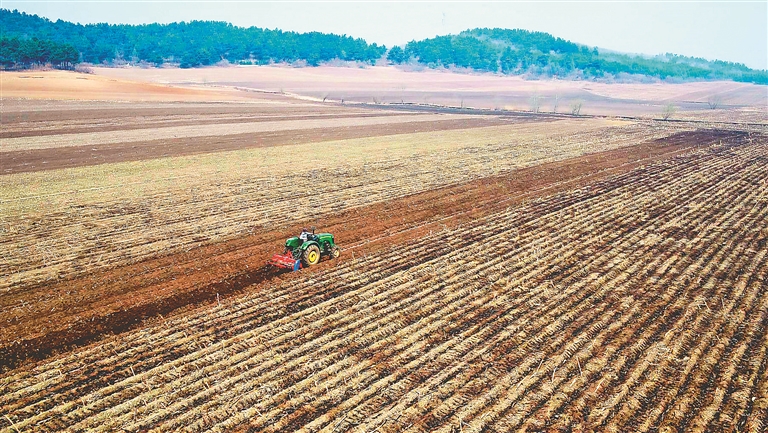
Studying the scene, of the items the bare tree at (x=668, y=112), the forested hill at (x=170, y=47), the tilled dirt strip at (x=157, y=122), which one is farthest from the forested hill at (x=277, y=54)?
the tilled dirt strip at (x=157, y=122)

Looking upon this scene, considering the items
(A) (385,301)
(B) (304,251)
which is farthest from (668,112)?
(A) (385,301)

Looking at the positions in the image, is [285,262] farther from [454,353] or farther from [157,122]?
[157,122]

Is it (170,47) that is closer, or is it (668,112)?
(668,112)

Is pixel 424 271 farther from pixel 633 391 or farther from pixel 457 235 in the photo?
pixel 633 391

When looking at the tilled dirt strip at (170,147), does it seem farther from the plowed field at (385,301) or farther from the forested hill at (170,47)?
the forested hill at (170,47)

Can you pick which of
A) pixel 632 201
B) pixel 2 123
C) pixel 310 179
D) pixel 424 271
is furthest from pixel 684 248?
pixel 2 123

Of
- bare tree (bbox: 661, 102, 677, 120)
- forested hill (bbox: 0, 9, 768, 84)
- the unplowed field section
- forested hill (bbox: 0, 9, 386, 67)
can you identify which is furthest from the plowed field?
forested hill (bbox: 0, 9, 768, 84)

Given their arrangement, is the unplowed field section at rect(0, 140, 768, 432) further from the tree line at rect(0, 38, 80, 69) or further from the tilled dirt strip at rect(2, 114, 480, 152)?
the tree line at rect(0, 38, 80, 69)
